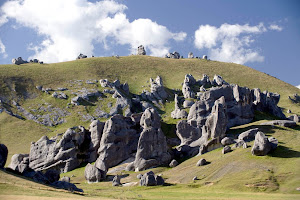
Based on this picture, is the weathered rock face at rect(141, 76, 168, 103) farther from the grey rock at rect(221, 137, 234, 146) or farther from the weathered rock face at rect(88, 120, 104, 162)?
the grey rock at rect(221, 137, 234, 146)

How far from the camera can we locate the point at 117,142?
9488cm

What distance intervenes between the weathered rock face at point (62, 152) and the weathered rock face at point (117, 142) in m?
8.32

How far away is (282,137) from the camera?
276ft

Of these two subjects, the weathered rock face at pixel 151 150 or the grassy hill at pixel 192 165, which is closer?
the grassy hill at pixel 192 165

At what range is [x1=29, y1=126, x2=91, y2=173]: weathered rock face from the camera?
312 feet

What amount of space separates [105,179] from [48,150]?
96.0ft

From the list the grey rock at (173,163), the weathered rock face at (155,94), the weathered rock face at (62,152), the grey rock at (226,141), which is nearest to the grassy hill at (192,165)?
the grey rock at (173,163)

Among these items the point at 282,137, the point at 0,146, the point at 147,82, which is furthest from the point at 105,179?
the point at 147,82

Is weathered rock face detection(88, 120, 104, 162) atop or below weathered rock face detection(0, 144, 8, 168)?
atop

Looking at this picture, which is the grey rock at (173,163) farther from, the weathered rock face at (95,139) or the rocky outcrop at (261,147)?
the weathered rock face at (95,139)

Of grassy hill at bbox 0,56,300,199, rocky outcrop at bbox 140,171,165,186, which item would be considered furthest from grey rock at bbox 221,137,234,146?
rocky outcrop at bbox 140,171,165,186

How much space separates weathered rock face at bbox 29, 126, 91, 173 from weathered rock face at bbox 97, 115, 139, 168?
27.3 feet

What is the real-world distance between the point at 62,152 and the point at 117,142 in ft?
54.4

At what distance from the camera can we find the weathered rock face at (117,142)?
298ft
